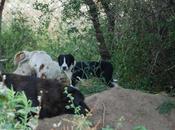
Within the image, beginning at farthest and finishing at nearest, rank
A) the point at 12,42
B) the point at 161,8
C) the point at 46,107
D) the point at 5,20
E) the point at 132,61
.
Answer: the point at 5,20 → the point at 12,42 → the point at 132,61 → the point at 161,8 → the point at 46,107

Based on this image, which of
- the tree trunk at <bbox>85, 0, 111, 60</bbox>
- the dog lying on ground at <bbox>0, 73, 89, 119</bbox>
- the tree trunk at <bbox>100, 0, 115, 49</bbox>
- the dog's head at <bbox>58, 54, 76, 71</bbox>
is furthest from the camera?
the tree trunk at <bbox>85, 0, 111, 60</bbox>

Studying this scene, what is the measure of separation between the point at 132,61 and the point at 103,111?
1.85m

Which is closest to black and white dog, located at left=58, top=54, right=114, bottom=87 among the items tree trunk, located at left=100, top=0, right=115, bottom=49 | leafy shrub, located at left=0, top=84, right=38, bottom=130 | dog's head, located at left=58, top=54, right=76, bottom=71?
dog's head, located at left=58, top=54, right=76, bottom=71

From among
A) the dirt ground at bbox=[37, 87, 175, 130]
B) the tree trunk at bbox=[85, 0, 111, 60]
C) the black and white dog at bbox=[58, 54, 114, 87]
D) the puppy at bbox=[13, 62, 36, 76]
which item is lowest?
the dirt ground at bbox=[37, 87, 175, 130]

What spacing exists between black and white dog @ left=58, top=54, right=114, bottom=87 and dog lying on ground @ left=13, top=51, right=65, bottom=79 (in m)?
0.24

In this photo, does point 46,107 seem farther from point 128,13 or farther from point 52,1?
point 52,1

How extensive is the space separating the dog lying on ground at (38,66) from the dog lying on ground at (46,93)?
148 cm

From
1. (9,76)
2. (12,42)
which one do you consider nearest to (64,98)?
(9,76)

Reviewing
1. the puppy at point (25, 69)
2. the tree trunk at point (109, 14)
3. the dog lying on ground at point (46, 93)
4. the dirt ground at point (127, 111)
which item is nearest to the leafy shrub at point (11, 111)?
the dirt ground at point (127, 111)

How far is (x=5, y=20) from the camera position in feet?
36.6

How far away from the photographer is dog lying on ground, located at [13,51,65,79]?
24.8 feet

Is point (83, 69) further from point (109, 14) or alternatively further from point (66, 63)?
point (109, 14)

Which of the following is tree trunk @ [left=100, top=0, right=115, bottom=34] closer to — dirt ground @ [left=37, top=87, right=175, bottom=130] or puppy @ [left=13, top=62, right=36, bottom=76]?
puppy @ [left=13, top=62, right=36, bottom=76]

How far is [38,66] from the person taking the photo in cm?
758
